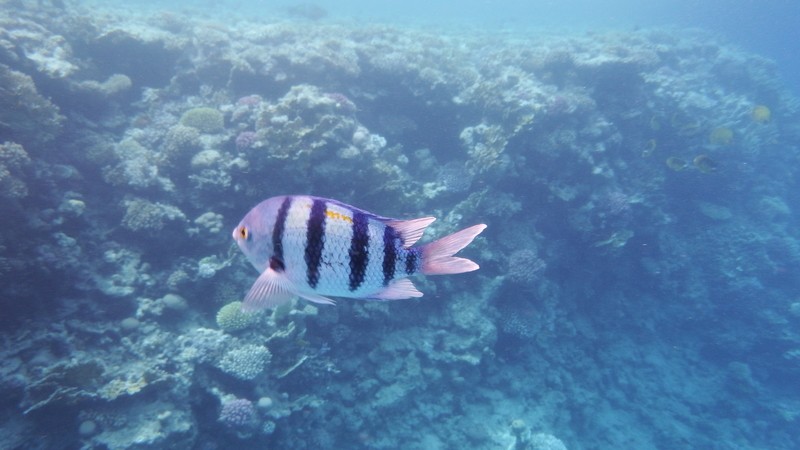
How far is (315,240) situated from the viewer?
1.69 metres

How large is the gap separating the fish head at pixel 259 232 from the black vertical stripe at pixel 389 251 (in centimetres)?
52

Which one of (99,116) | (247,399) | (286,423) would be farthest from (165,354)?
(99,116)

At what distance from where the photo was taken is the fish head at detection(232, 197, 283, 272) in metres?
1.75

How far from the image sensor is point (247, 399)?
20.9 feet

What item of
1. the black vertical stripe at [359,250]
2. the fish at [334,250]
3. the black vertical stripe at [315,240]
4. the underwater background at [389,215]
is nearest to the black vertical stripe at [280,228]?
A: the fish at [334,250]

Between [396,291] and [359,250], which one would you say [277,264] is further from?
[396,291]

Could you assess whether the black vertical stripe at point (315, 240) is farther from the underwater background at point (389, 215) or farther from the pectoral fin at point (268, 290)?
the underwater background at point (389, 215)

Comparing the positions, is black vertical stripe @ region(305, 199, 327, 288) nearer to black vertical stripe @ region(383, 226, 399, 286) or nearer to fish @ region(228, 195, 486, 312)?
fish @ region(228, 195, 486, 312)

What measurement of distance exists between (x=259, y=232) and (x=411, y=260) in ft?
2.39

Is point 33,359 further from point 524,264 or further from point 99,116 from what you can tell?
point 524,264

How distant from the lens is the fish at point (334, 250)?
5.57ft

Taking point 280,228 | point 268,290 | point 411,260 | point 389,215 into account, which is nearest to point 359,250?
point 411,260

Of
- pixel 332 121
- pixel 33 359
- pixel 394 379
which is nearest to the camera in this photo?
pixel 33 359

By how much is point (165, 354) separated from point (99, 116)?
5.83m
